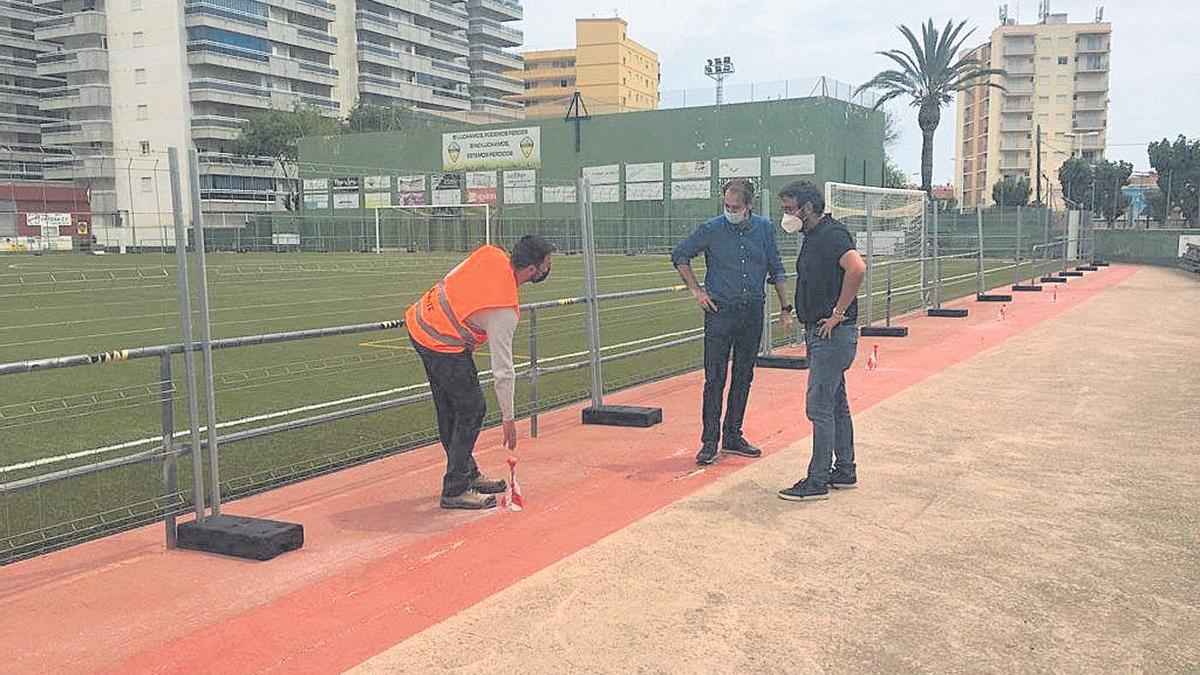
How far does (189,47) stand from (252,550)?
271 ft

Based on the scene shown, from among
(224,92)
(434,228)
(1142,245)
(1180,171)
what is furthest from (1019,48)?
(434,228)

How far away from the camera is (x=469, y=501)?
5688 millimetres

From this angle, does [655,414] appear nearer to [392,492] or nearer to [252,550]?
[392,492]

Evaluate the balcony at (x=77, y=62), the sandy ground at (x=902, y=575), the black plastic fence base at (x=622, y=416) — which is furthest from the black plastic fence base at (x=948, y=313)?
the balcony at (x=77, y=62)

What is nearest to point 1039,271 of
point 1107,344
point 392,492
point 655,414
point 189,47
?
point 1107,344

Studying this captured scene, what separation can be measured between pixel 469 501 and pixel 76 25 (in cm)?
8910

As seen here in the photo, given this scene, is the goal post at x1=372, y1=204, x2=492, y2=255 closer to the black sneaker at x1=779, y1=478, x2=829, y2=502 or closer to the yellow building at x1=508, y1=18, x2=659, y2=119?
the black sneaker at x1=779, y1=478, x2=829, y2=502

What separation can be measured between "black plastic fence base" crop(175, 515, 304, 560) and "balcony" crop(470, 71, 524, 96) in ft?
363

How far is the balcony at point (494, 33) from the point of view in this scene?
11162cm

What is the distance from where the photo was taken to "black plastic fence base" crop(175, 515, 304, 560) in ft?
16.0

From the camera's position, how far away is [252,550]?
487 cm

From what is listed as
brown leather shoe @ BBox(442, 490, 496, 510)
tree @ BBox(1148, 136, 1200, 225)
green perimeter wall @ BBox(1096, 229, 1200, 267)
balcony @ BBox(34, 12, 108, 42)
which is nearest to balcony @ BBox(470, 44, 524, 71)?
balcony @ BBox(34, 12, 108, 42)

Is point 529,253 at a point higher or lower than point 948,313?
higher

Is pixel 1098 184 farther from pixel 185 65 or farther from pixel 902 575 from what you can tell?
pixel 902 575
